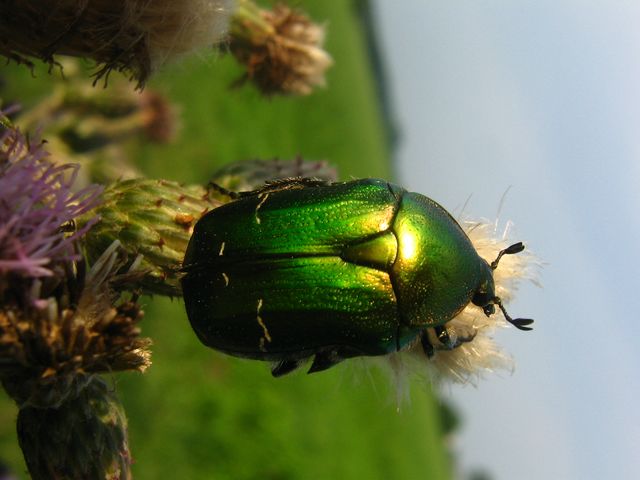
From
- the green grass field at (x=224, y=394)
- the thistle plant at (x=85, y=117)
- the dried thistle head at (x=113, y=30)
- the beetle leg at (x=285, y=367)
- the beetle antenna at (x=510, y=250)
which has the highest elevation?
the dried thistle head at (x=113, y=30)

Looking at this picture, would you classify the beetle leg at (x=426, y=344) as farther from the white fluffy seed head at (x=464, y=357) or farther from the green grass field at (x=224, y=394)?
the green grass field at (x=224, y=394)

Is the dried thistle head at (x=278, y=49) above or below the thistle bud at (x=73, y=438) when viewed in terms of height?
above

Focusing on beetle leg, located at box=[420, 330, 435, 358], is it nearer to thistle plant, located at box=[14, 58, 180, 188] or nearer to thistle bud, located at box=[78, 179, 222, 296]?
thistle bud, located at box=[78, 179, 222, 296]

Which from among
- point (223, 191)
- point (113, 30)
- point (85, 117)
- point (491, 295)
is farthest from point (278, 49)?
point (85, 117)

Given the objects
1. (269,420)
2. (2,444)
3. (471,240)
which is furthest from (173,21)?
(269,420)

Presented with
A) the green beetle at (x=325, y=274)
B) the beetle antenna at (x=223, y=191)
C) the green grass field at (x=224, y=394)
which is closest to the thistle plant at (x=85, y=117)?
the green grass field at (x=224, y=394)

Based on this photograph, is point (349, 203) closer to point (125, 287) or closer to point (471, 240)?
point (471, 240)
